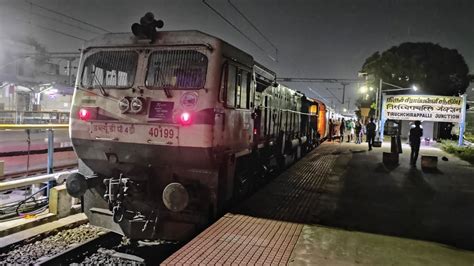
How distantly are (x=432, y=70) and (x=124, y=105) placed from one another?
120 ft

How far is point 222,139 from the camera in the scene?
19.3ft

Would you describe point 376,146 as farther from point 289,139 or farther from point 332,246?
point 332,246

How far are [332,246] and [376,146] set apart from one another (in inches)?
715

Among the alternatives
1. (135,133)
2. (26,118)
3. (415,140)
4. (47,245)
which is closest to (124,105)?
(135,133)

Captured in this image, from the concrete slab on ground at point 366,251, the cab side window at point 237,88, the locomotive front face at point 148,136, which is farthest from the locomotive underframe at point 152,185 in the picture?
the concrete slab on ground at point 366,251

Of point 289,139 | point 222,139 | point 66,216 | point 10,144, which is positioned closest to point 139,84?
point 222,139

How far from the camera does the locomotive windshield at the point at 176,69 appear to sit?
225 inches

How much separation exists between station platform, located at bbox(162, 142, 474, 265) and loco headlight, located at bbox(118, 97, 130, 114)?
223cm

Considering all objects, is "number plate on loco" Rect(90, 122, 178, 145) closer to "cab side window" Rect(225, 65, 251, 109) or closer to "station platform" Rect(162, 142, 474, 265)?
"cab side window" Rect(225, 65, 251, 109)

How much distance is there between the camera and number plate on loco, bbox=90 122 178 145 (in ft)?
18.4

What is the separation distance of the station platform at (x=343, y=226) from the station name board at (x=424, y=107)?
12.5 meters

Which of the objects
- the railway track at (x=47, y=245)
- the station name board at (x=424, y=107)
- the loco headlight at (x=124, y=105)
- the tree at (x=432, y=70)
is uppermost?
the tree at (x=432, y=70)

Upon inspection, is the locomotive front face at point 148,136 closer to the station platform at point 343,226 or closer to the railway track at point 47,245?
the railway track at point 47,245

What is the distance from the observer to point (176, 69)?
231 inches
